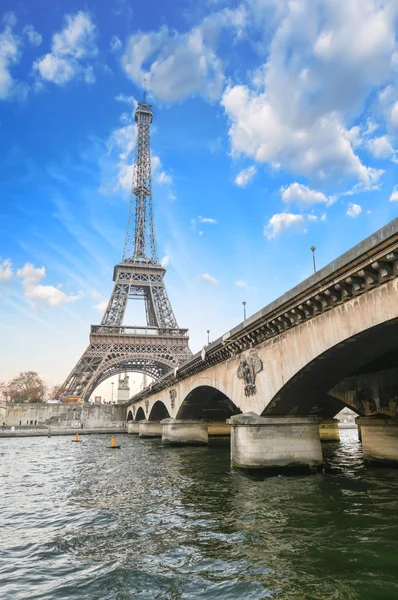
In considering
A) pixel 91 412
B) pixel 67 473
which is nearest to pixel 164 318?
pixel 91 412

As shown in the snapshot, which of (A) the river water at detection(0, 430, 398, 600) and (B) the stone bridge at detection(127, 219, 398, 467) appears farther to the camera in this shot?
(B) the stone bridge at detection(127, 219, 398, 467)

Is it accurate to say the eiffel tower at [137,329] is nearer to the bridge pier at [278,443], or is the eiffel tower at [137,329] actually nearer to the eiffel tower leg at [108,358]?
the eiffel tower leg at [108,358]

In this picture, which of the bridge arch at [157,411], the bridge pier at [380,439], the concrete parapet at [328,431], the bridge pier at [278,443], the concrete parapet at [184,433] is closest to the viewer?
the bridge pier at [278,443]

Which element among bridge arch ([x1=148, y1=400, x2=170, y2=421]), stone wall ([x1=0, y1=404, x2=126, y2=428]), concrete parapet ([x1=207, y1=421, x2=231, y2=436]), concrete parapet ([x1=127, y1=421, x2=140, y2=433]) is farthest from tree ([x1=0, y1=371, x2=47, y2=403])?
concrete parapet ([x1=207, y1=421, x2=231, y2=436])

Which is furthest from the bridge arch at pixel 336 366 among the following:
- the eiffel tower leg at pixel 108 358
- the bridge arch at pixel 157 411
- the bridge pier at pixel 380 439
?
the eiffel tower leg at pixel 108 358

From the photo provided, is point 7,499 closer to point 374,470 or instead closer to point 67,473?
point 67,473

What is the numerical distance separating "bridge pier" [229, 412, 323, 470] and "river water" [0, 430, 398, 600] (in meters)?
0.74

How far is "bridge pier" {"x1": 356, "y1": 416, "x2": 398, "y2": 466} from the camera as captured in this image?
60.5 ft

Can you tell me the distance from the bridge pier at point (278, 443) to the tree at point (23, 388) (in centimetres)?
9757

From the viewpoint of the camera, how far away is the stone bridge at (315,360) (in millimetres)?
10234

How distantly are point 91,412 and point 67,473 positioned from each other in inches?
2396

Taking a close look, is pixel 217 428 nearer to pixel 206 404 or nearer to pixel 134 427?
pixel 206 404

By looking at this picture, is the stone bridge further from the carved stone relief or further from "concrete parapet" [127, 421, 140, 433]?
"concrete parapet" [127, 421, 140, 433]

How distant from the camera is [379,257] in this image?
9.52 metres
